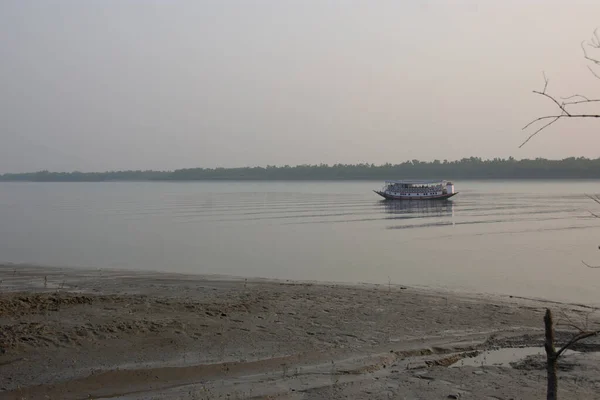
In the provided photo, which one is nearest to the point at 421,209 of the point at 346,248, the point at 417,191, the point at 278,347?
the point at 417,191

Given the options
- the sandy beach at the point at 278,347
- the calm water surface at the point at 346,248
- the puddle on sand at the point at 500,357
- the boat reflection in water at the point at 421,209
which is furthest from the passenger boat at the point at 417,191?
the puddle on sand at the point at 500,357

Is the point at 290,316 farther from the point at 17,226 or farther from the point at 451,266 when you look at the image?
the point at 17,226

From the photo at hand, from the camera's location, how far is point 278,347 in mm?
10625

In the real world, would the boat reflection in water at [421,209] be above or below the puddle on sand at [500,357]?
below

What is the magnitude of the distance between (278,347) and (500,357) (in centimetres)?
409

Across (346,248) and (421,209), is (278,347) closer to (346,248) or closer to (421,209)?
(346,248)

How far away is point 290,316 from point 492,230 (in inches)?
1206

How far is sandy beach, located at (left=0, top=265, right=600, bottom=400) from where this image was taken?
8398 millimetres

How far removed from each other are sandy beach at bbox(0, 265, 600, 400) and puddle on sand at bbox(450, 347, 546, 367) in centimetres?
4

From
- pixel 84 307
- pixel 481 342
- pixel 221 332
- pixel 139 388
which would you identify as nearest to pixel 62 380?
pixel 139 388

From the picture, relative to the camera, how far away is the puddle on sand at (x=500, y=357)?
32.0 feet

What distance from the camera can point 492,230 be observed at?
40.3m

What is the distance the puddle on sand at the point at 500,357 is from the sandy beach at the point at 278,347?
0.13ft

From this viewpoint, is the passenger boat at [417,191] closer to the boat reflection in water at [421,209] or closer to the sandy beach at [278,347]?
the boat reflection in water at [421,209]
